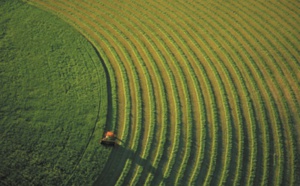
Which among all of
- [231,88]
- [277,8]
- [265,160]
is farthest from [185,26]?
[265,160]

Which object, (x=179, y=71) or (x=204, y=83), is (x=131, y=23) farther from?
(x=204, y=83)

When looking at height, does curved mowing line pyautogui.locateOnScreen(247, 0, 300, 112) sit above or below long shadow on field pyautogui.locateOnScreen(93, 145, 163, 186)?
above

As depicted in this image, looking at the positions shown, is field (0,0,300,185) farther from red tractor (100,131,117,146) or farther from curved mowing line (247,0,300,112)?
red tractor (100,131,117,146)

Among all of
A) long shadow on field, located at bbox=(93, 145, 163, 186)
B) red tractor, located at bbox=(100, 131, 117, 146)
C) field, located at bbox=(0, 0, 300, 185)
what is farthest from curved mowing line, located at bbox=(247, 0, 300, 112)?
red tractor, located at bbox=(100, 131, 117, 146)

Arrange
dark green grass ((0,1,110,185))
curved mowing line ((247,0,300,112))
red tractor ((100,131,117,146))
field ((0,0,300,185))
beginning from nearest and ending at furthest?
dark green grass ((0,1,110,185)) → field ((0,0,300,185)) → red tractor ((100,131,117,146)) → curved mowing line ((247,0,300,112))

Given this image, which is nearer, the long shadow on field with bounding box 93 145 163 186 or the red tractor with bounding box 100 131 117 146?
the long shadow on field with bounding box 93 145 163 186

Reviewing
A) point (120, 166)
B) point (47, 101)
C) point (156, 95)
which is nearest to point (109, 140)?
point (120, 166)

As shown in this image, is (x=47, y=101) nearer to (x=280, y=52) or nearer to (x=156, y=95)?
(x=156, y=95)
